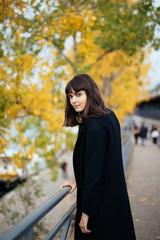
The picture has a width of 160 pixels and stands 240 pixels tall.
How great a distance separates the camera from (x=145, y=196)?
17.3 feet

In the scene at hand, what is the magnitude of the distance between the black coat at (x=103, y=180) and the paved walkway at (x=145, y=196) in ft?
7.43

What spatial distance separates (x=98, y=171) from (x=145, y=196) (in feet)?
15.3

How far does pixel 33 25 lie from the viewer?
408 cm

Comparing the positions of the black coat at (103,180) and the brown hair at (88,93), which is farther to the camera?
the brown hair at (88,93)

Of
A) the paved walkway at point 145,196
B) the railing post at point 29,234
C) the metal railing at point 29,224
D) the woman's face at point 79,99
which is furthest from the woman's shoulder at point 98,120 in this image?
the paved walkway at point 145,196

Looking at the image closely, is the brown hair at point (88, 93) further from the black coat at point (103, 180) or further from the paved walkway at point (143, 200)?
the paved walkway at point (143, 200)

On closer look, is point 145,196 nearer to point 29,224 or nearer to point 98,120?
point 98,120

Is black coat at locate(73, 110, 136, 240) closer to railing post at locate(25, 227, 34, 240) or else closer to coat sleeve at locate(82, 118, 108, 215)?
coat sleeve at locate(82, 118, 108, 215)

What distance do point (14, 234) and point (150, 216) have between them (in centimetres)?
392

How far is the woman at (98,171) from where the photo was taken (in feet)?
4.50

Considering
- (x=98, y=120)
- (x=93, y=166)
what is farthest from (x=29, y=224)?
(x=98, y=120)

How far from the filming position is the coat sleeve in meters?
1.35

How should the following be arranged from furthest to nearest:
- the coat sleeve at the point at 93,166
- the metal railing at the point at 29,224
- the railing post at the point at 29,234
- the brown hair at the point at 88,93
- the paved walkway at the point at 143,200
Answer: the paved walkway at the point at 143,200 < the brown hair at the point at 88,93 < the coat sleeve at the point at 93,166 < the railing post at the point at 29,234 < the metal railing at the point at 29,224

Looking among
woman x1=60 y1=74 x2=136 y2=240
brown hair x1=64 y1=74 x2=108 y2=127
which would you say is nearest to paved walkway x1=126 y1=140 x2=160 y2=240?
woman x1=60 y1=74 x2=136 y2=240
